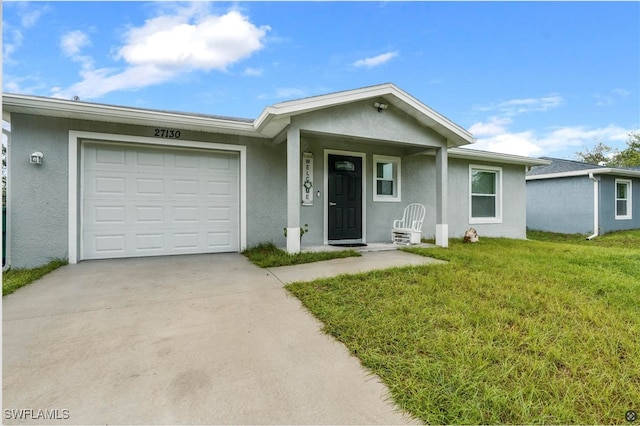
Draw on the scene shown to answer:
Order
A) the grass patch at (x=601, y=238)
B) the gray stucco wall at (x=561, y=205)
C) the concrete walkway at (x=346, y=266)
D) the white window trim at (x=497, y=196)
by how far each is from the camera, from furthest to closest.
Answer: the gray stucco wall at (x=561, y=205) < the grass patch at (x=601, y=238) < the white window trim at (x=497, y=196) < the concrete walkway at (x=346, y=266)

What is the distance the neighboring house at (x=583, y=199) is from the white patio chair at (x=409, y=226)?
6649mm

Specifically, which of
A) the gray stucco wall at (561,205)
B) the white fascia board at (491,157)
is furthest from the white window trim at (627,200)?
the white fascia board at (491,157)

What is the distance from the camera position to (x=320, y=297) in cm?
307

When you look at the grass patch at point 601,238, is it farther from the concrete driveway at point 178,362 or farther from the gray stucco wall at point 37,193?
the gray stucco wall at point 37,193

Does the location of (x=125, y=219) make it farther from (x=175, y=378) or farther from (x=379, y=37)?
(x=379, y=37)

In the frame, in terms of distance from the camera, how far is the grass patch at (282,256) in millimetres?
4637

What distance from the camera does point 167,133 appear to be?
536cm

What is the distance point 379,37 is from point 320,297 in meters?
7.55

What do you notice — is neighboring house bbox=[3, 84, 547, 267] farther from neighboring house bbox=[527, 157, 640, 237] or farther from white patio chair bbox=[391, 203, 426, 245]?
neighboring house bbox=[527, 157, 640, 237]

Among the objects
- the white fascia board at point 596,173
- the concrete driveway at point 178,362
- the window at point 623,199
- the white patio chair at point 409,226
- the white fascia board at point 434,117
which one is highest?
the white fascia board at point 434,117

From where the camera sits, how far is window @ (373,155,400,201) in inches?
276

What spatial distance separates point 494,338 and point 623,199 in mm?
13801

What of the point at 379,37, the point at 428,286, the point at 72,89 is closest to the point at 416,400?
the point at 428,286

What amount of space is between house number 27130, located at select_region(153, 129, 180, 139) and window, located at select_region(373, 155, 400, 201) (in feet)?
14.1
